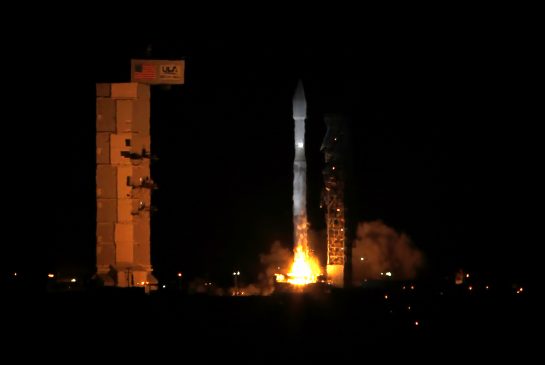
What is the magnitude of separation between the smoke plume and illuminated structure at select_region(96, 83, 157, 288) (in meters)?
23.9

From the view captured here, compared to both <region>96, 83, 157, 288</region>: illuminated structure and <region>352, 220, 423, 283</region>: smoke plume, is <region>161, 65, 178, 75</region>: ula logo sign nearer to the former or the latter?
<region>96, 83, 157, 288</region>: illuminated structure

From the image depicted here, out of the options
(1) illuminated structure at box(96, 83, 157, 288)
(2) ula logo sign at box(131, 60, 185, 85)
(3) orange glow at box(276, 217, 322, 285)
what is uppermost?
(2) ula logo sign at box(131, 60, 185, 85)

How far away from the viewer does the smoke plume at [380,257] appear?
238 ft

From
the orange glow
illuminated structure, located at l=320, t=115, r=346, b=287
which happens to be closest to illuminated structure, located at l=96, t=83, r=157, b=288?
illuminated structure, located at l=320, t=115, r=346, b=287

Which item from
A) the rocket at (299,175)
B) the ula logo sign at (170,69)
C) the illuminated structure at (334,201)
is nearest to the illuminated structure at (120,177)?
the ula logo sign at (170,69)

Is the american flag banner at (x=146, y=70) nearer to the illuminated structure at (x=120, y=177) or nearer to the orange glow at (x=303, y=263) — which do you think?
the illuminated structure at (x=120, y=177)

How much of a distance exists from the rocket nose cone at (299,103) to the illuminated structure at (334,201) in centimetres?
355

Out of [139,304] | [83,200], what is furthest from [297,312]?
[83,200]

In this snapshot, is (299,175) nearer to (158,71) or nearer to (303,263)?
(303,263)

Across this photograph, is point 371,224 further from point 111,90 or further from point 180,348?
point 180,348

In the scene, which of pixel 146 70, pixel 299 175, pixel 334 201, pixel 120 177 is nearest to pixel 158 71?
pixel 146 70

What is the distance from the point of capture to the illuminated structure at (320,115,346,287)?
67.3m

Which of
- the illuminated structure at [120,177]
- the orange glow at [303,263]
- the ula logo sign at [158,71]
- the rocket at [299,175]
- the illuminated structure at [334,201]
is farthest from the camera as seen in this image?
the rocket at [299,175]

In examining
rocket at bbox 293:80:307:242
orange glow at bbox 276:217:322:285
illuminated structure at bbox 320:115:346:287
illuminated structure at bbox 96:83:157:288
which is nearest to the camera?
illuminated structure at bbox 96:83:157:288
